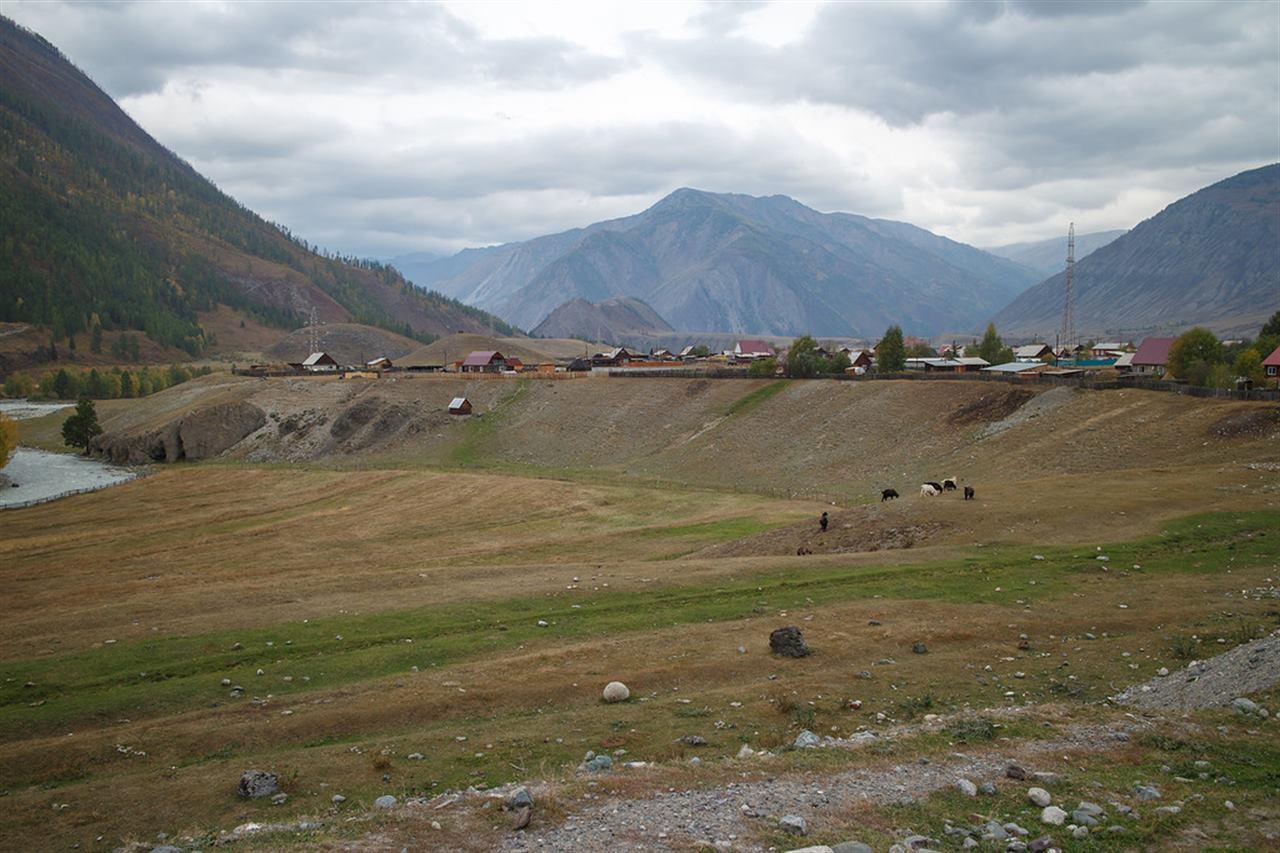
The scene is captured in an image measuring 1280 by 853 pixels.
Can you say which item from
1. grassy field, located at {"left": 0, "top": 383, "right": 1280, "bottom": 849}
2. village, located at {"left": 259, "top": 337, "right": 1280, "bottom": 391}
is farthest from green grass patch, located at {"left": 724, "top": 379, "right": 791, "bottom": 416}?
grassy field, located at {"left": 0, "top": 383, "right": 1280, "bottom": 849}

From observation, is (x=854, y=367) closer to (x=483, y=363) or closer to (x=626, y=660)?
(x=483, y=363)

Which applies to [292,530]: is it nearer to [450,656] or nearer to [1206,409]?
[450,656]

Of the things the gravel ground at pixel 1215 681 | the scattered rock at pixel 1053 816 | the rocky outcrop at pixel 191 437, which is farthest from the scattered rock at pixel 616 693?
the rocky outcrop at pixel 191 437

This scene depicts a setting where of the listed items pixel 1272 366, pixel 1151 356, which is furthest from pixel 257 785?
pixel 1151 356

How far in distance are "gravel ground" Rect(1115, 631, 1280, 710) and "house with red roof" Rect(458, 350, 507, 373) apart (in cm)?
13198

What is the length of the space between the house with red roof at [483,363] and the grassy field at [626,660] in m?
97.1

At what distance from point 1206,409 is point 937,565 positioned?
135ft

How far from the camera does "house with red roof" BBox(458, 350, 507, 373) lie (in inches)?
5846

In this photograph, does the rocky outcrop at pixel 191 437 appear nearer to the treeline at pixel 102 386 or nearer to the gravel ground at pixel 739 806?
the treeline at pixel 102 386

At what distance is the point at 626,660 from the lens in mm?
25953

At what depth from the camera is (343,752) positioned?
20.2 m

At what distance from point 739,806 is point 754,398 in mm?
90574

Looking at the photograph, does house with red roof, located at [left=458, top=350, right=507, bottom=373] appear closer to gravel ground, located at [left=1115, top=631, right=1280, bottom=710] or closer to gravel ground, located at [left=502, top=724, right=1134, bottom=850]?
gravel ground, located at [left=1115, top=631, right=1280, bottom=710]

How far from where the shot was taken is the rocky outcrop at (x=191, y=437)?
11656cm
